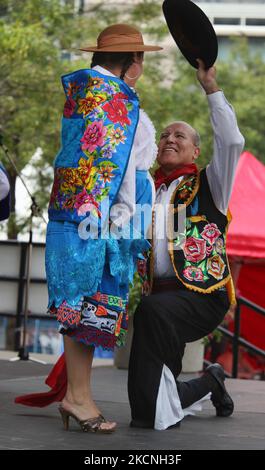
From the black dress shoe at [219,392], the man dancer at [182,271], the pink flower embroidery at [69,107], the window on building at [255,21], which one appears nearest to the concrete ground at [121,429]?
the black dress shoe at [219,392]

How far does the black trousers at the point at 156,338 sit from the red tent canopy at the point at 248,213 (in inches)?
342

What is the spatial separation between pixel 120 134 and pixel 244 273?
→ 1181 centimetres

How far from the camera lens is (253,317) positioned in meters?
16.5

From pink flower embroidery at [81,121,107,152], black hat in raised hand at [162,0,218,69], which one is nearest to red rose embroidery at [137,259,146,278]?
pink flower embroidery at [81,121,107,152]

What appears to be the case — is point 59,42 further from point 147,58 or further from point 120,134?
point 120,134

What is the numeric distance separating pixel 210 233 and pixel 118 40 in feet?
3.99

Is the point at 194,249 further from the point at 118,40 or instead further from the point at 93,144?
the point at 118,40

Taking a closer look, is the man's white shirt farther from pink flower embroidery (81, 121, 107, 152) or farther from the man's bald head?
→ pink flower embroidery (81, 121, 107, 152)

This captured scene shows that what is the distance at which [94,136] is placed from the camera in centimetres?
575

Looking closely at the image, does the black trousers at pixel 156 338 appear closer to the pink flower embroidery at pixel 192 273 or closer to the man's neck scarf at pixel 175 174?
the pink flower embroidery at pixel 192 273

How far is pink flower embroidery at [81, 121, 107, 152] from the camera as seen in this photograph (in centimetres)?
574

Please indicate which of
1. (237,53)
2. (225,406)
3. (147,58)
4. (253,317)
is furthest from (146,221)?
(237,53)

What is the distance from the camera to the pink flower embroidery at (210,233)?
6477mm

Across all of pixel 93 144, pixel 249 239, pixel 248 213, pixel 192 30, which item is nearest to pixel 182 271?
pixel 93 144
